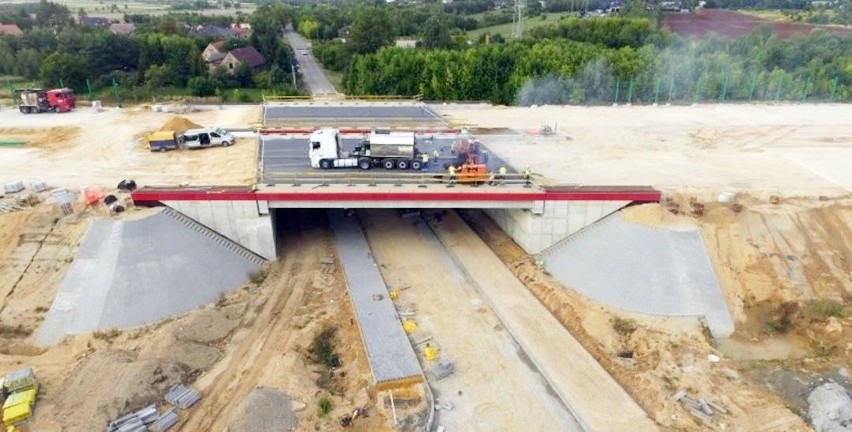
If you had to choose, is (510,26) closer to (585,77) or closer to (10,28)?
(585,77)

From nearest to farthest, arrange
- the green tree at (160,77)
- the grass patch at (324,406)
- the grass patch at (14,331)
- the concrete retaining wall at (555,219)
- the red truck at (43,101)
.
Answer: the grass patch at (324,406)
the grass patch at (14,331)
the concrete retaining wall at (555,219)
the red truck at (43,101)
the green tree at (160,77)

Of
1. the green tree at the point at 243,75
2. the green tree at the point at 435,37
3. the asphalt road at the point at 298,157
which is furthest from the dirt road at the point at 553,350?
the green tree at the point at 435,37

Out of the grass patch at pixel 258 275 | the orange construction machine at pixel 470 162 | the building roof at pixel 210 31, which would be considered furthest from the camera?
the building roof at pixel 210 31

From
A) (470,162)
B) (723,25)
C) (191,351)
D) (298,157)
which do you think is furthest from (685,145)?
(723,25)

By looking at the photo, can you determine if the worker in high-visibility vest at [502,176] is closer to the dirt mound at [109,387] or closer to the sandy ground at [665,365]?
the sandy ground at [665,365]

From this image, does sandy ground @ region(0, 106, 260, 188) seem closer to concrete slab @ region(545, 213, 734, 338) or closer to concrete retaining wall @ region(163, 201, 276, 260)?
concrete retaining wall @ region(163, 201, 276, 260)

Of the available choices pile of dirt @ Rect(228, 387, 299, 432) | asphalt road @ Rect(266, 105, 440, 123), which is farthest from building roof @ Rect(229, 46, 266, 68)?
pile of dirt @ Rect(228, 387, 299, 432)
